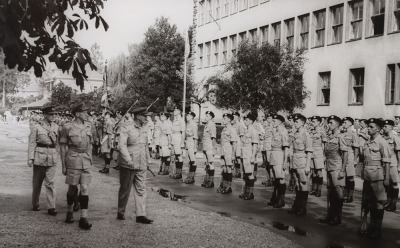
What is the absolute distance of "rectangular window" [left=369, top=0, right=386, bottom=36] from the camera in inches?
969

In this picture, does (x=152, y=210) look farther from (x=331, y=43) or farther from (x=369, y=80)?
(x=331, y=43)

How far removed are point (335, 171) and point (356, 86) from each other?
57.2 ft

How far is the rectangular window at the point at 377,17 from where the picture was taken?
24625mm

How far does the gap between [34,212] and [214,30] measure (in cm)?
3538

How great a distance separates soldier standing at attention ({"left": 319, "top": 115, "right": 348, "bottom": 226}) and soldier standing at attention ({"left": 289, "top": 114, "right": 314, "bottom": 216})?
1.45 ft

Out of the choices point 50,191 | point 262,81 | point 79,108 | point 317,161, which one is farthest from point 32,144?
point 262,81

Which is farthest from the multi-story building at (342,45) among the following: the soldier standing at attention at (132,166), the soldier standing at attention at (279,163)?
the soldier standing at attention at (132,166)

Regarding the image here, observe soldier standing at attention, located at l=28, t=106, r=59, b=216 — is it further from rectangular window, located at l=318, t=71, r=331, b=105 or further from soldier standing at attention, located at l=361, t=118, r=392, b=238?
rectangular window, located at l=318, t=71, r=331, b=105

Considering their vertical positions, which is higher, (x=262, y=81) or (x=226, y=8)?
(x=226, y=8)

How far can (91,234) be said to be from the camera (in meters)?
7.85

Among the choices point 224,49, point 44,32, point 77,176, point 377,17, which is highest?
point 224,49

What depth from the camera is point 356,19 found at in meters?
26.4

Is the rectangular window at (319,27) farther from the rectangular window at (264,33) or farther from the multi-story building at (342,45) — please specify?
the rectangular window at (264,33)

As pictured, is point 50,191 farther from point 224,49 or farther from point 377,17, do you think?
point 224,49
